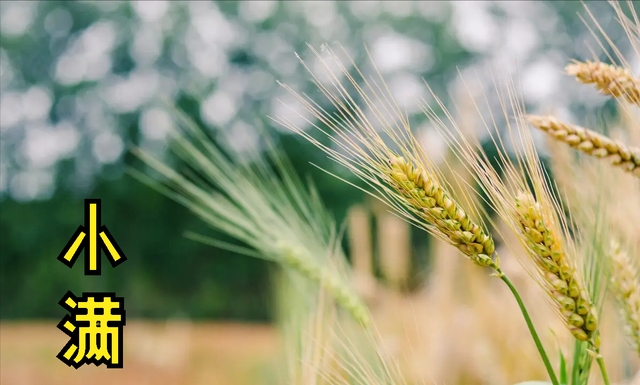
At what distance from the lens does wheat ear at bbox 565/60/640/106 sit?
294mm

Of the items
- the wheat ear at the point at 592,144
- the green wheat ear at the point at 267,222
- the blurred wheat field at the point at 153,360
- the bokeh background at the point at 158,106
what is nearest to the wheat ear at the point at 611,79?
the wheat ear at the point at 592,144

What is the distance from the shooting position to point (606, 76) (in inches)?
11.7

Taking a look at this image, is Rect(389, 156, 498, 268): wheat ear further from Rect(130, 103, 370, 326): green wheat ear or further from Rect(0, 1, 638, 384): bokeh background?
Rect(0, 1, 638, 384): bokeh background

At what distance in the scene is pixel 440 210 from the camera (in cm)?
26

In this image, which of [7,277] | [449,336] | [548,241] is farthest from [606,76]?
[7,277]

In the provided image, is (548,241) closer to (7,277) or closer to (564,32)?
(564,32)

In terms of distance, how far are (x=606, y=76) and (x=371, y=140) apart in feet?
0.39

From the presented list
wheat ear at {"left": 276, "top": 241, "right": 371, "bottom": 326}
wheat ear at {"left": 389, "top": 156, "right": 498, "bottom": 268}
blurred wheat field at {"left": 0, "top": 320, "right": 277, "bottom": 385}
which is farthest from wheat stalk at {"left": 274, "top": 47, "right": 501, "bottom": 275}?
blurred wheat field at {"left": 0, "top": 320, "right": 277, "bottom": 385}

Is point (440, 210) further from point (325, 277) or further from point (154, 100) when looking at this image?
point (154, 100)

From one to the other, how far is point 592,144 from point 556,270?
8 centimetres

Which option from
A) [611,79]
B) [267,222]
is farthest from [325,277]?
[611,79]

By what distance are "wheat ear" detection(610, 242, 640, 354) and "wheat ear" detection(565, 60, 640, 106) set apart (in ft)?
0.27

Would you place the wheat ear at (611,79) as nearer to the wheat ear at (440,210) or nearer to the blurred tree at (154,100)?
the wheat ear at (440,210)

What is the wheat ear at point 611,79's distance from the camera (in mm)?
294
